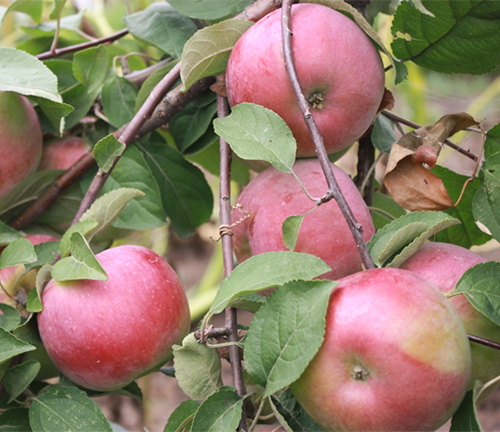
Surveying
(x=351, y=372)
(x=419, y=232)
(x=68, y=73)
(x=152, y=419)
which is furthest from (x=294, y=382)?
(x=152, y=419)

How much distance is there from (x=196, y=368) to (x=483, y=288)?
247mm

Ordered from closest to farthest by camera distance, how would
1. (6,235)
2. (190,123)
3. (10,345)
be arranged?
(10,345) < (6,235) < (190,123)

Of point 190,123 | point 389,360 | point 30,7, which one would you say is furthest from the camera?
point 30,7

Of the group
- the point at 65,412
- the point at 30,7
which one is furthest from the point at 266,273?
the point at 30,7

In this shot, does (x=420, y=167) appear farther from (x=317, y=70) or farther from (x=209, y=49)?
(x=209, y=49)

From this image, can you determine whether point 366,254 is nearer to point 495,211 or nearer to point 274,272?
point 274,272

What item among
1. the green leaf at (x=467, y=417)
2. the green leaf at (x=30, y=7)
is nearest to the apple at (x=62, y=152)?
the green leaf at (x=30, y=7)

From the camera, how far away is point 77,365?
0.51 meters

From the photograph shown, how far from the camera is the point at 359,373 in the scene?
364mm

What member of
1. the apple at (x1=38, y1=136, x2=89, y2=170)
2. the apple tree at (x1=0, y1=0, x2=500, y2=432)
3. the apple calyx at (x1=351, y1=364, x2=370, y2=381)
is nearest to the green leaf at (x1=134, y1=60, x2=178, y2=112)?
the apple tree at (x1=0, y1=0, x2=500, y2=432)

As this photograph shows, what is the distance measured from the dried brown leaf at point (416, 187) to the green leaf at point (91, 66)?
0.40 m

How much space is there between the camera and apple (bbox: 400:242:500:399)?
1.39ft

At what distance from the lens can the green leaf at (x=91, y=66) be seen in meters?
0.66

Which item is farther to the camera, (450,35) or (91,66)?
(91,66)
